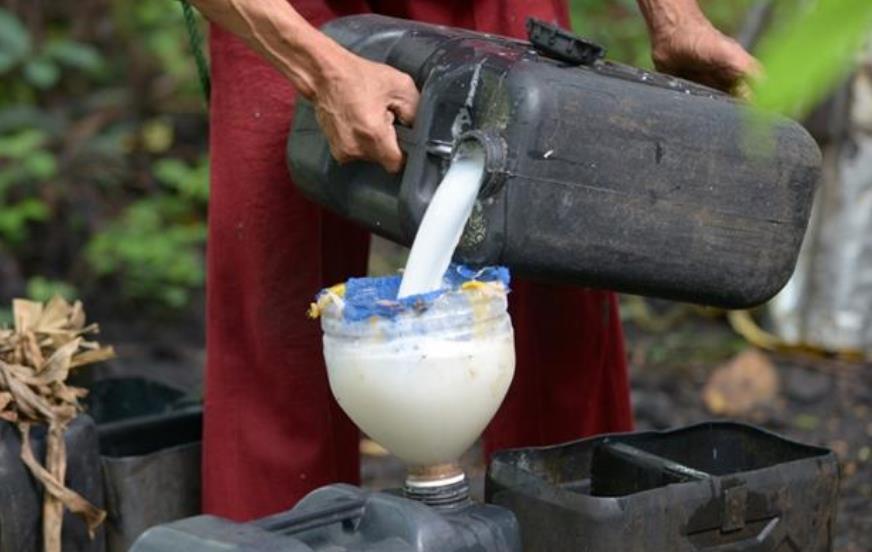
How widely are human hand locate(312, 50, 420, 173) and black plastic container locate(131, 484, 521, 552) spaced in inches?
18.5

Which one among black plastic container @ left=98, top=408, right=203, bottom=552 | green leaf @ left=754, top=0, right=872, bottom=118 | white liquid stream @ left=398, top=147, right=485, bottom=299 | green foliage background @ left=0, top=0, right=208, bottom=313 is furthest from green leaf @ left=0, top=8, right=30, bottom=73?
green leaf @ left=754, top=0, right=872, bottom=118

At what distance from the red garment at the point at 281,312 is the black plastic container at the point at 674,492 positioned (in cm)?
35

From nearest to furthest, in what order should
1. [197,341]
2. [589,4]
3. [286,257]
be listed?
[286,257] → [197,341] → [589,4]

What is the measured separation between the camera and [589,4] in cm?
668

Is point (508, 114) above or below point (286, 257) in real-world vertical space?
above

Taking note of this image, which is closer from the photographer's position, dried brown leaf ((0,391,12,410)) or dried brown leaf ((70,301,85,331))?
dried brown leaf ((0,391,12,410))

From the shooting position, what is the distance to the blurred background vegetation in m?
5.52

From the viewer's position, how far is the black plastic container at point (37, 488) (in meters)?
2.66

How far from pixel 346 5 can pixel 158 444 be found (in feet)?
3.01

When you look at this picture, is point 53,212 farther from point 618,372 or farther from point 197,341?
point 618,372

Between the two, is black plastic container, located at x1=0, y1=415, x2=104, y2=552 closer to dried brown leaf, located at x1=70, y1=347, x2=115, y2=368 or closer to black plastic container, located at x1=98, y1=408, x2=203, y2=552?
black plastic container, located at x1=98, y1=408, x2=203, y2=552

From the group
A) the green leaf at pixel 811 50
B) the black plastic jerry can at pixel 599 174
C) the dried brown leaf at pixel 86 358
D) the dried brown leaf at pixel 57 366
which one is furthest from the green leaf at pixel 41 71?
the green leaf at pixel 811 50

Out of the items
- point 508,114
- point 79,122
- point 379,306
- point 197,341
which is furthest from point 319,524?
point 79,122

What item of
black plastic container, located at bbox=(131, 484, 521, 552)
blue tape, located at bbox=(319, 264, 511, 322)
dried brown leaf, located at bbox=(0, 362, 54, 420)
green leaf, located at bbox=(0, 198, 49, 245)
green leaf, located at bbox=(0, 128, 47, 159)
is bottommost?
green leaf, located at bbox=(0, 198, 49, 245)
